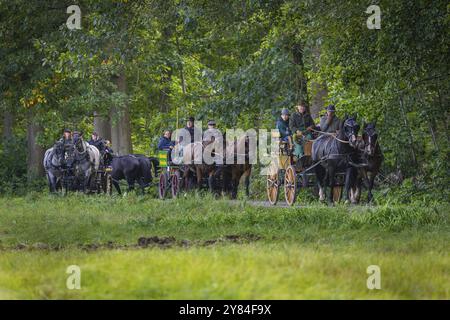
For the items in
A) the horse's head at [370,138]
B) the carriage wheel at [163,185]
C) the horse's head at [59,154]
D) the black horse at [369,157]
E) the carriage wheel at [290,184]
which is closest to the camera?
the horse's head at [370,138]

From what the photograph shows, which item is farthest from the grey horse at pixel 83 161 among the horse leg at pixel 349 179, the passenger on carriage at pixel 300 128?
the horse leg at pixel 349 179

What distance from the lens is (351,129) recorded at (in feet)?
75.7

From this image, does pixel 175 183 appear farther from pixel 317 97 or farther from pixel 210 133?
pixel 317 97

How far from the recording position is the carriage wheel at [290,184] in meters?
23.5

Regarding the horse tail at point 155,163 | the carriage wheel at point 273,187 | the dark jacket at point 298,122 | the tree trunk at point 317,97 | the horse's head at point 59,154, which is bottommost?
the carriage wheel at point 273,187

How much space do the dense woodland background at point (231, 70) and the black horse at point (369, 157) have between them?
18.3 inches

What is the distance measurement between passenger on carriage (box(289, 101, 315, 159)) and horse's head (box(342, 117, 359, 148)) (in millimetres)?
1476

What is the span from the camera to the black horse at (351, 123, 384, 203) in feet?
75.6

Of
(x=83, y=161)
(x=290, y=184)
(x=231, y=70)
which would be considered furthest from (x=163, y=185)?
(x=290, y=184)

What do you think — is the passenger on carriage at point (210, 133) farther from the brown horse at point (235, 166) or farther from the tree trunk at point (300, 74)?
the tree trunk at point (300, 74)

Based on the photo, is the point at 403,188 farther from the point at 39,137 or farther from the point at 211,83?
the point at 39,137

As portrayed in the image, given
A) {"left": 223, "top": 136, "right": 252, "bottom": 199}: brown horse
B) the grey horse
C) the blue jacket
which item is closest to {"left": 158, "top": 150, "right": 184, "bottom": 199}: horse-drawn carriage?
the blue jacket

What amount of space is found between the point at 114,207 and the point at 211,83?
10963 mm
